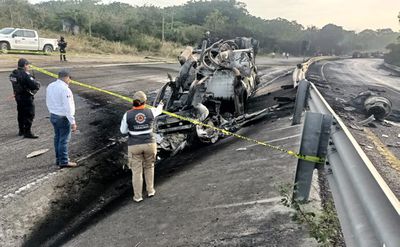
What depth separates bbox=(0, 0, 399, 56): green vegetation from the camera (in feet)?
145

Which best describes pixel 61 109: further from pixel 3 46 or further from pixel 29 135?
pixel 3 46

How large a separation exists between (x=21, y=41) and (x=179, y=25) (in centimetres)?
4010

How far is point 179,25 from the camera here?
63875 millimetres

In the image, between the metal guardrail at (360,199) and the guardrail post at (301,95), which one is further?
the guardrail post at (301,95)

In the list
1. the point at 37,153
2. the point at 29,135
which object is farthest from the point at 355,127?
the point at 29,135

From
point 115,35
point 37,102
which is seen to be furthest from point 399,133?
point 115,35

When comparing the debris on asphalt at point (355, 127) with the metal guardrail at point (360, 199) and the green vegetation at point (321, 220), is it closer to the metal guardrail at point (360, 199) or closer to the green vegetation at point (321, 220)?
the green vegetation at point (321, 220)

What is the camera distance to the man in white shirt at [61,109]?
6363 millimetres

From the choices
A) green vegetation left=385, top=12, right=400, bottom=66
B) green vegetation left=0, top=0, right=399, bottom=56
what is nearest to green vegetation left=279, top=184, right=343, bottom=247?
green vegetation left=0, top=0, right=399, bottom=56

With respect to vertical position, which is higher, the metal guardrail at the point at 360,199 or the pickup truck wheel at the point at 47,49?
the metal guardrail at the point at 360,199

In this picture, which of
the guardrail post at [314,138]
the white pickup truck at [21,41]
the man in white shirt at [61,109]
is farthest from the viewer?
the white pickup truck at [21,41]

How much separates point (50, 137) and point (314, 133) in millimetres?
6420

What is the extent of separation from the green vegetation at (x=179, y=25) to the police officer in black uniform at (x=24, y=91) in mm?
14152

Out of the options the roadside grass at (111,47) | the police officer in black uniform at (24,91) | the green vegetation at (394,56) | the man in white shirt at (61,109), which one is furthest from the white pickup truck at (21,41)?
the green vegetation at (394,56)
